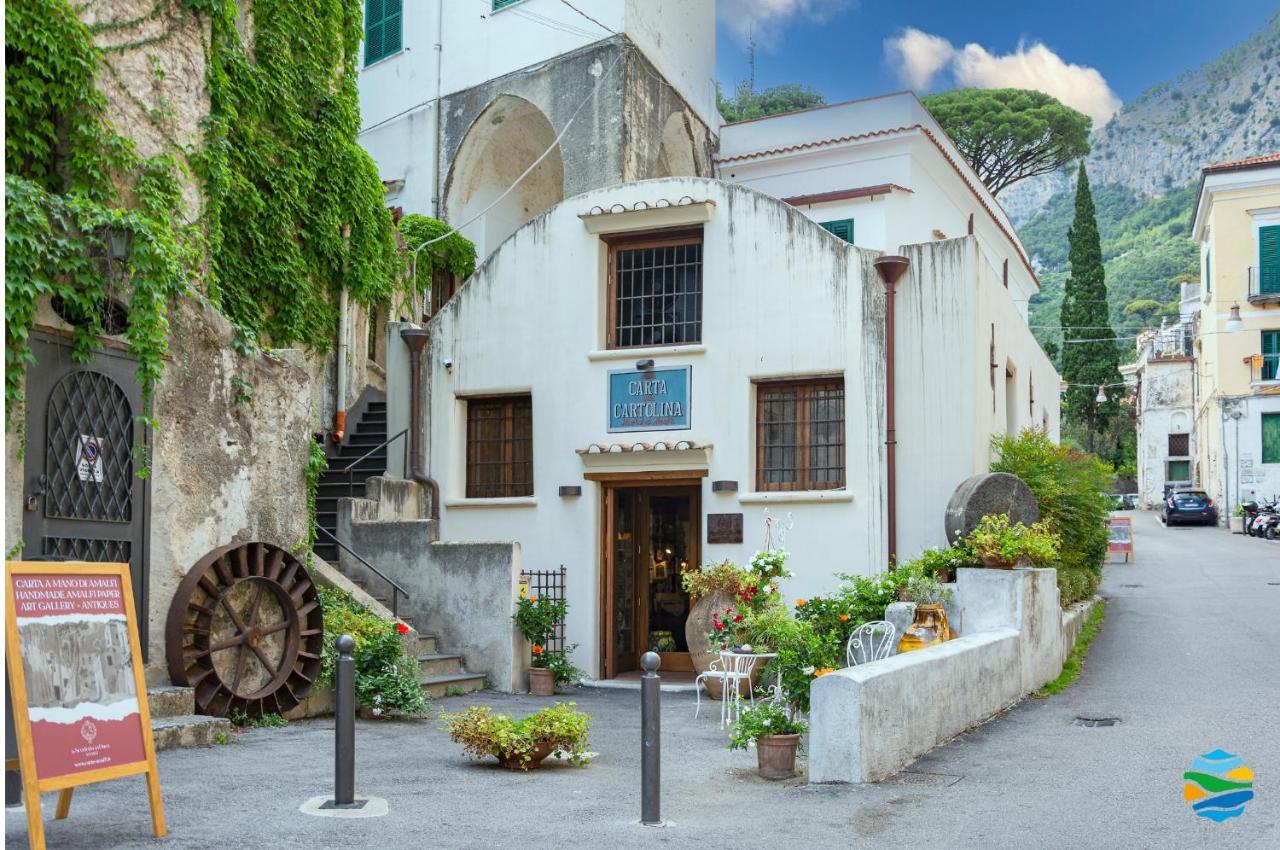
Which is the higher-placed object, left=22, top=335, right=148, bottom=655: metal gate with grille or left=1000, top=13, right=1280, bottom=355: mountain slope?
left=1000, top=13, right=1280, bottom=355: mountain slope

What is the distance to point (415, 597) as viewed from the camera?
14367 millimetres

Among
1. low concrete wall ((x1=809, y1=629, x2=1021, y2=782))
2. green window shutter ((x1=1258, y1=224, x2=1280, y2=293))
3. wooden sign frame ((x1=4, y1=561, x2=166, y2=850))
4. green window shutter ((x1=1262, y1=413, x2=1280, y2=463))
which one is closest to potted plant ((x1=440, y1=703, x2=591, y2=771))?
low concrete wall ((x1=809, y1=629, x2=1021, y2=782))

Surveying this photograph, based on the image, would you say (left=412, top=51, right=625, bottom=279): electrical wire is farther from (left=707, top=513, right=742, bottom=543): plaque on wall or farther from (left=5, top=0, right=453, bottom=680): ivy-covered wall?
(left=707, top=513, right=742, bottom=543): plaque on wall

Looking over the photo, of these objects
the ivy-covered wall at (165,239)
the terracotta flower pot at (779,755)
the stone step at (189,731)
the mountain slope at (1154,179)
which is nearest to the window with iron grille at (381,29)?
the ivy-covered wall at (165,239)

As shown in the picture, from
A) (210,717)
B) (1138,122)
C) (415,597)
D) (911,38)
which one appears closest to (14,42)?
(210,717)

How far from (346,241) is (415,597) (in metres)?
5.12

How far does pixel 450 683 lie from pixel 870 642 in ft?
15.0

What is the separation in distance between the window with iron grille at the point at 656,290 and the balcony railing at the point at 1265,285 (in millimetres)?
29939

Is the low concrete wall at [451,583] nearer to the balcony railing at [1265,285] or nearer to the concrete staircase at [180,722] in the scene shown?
the concrete staircase at [180,722]

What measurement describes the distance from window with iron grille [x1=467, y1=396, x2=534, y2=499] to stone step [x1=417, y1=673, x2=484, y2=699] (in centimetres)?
294

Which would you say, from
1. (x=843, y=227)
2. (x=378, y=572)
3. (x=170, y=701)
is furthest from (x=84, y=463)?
(x=843, y=227)

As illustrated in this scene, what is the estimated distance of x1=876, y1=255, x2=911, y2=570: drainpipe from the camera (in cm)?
1393

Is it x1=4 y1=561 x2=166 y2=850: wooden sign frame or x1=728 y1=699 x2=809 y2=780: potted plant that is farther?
x1=728 y1=699 x2=809 y2=780: potted plant

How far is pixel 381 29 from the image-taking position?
23969 mm
